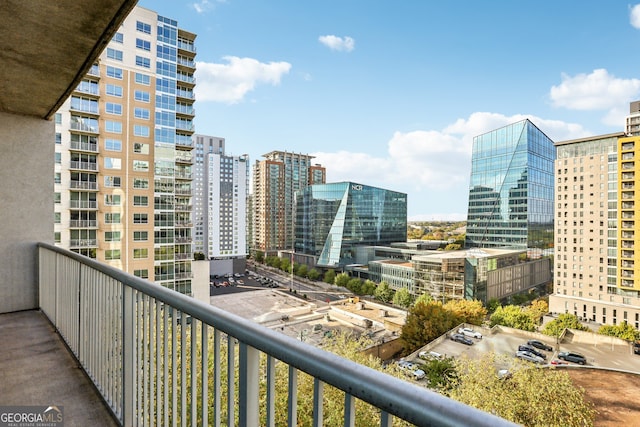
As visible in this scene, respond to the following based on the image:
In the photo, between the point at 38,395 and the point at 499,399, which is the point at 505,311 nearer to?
the point at 499,399

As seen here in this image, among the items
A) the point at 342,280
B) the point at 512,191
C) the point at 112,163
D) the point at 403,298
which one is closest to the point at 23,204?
the point at 112,163

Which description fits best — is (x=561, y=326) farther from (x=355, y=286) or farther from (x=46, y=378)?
(x=46, y=378)

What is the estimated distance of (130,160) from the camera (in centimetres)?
1742

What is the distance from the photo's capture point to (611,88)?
182ft

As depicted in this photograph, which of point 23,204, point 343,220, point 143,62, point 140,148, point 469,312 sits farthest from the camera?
point 343,220

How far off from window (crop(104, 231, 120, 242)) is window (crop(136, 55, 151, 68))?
8677 millimetres

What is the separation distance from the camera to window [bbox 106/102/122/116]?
16.9m

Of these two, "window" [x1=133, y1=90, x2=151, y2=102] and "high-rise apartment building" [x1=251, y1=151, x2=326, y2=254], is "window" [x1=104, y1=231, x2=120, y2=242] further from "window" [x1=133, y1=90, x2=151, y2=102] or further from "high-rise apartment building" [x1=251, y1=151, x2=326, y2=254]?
"high-rise apartment building" [x1=251, y1=151, x2=326, y2=254]

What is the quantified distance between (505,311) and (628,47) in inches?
2387

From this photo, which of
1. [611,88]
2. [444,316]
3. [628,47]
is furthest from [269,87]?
[628,47]

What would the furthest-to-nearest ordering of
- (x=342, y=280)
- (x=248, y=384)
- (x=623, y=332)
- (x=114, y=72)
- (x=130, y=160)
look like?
(x=342, y=280) → (x=623, y=332) → (x=130, y=160) → (x=114, y=72) → (x=248, y=384)

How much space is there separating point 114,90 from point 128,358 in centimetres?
1930

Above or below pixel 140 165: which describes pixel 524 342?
below

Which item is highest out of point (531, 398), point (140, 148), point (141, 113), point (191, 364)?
point (141, 113)
